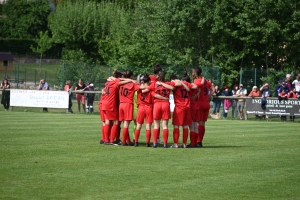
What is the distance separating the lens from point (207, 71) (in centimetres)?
3866

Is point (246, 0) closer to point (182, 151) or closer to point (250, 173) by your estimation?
point (182, 151)

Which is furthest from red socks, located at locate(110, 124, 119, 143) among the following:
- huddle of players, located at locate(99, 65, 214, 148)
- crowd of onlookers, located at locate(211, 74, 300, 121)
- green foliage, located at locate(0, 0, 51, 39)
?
green foliage, located at locate(0, 0, 51, 39)

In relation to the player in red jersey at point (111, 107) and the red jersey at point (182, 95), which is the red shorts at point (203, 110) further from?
the player in red jersey at point (111, 107)

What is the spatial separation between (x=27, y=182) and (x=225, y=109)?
2371 cm

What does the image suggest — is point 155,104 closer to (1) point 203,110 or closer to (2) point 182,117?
(2) point 182,117

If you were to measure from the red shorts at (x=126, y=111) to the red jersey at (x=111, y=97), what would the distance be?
0.28 meters

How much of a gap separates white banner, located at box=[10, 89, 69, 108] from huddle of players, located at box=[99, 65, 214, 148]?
17.6 metres

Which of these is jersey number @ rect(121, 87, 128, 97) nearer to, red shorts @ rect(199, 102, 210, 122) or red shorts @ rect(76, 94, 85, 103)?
red shorts @ rect(199, 102, 210, 122)

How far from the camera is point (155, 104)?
56.4 ft

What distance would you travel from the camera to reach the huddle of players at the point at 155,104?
1714 centimetres

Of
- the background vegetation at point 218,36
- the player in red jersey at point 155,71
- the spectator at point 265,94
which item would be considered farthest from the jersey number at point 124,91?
the background vegetation at point 218,36

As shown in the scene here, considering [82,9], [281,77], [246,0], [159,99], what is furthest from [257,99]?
[82,9]

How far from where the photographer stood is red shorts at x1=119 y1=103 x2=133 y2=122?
1752cm


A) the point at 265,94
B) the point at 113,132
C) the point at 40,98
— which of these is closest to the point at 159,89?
the point at 113,132
